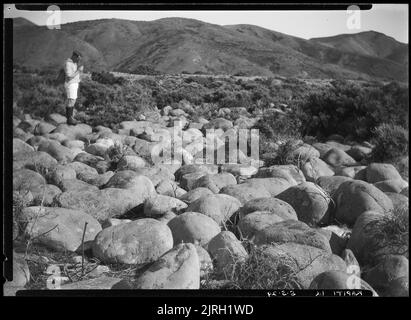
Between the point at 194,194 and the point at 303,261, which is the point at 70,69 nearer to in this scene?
the point at 194,194

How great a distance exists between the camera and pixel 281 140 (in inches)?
235

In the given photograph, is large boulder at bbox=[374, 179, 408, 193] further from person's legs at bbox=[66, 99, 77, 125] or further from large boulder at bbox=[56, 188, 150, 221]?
person's legs at bbox=[66, 99, 77, 125]

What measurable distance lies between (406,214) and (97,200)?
6.84 feet

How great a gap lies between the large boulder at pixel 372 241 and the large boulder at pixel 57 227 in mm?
1648

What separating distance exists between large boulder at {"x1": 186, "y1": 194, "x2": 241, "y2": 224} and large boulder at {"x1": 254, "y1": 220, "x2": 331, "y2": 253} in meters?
0.46

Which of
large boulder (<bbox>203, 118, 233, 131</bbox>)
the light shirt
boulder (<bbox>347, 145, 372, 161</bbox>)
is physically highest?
the light shirt

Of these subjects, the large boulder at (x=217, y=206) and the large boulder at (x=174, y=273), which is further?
the large boulder at (x=217, y=206)

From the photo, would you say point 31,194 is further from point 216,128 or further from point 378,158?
point 378,158

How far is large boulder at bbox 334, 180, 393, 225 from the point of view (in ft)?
12.5

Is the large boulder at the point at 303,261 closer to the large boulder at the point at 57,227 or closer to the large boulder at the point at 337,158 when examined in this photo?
the large boulder at the point at 57,227

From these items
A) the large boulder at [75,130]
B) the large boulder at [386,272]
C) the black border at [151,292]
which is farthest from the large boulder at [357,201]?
the large boulder at [75,130]

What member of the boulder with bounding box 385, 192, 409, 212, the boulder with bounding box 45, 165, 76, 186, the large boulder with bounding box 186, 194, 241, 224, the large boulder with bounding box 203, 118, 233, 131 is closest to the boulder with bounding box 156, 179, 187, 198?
the large boulder with bounding box 186, 194, 241, 224

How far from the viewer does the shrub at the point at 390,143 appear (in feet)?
18.0

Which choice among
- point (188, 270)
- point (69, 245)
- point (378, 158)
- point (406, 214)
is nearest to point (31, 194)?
point (69, 245)
